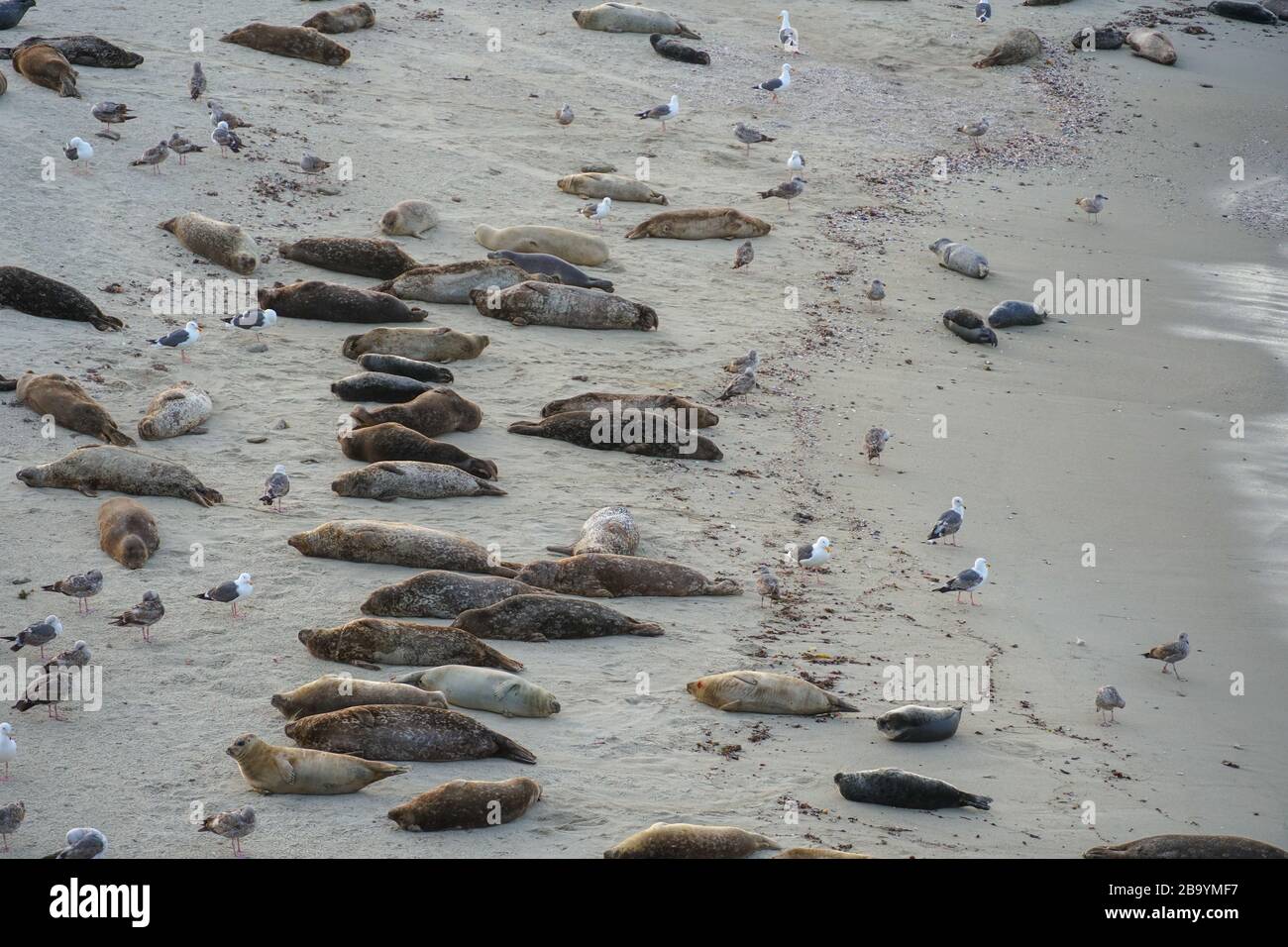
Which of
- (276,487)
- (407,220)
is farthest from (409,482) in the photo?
(407,220)

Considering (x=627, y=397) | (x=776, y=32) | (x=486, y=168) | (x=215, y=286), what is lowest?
(x=627, y=397)

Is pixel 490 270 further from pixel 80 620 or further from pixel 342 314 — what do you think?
pixel 80 620

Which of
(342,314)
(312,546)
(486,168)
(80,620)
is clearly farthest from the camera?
(486,168)

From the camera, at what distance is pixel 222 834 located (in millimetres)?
7430

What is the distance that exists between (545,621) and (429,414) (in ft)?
12.5

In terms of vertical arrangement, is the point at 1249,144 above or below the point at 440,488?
above

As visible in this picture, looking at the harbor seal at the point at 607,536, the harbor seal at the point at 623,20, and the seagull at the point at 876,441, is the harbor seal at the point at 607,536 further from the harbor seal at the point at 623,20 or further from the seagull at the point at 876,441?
the harbor seal at the point at 623,20

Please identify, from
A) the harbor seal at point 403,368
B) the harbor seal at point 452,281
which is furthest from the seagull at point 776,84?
the harbor seal at point 403,368

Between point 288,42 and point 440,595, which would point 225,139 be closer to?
point 288,42

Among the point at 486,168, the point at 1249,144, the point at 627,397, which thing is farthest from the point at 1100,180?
the point at 627,397

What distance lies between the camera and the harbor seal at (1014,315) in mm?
17875

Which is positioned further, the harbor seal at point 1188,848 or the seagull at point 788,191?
the seagull at point 788,191

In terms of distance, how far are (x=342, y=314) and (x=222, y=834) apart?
30.8ft

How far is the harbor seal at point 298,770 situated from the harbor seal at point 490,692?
1.06m
